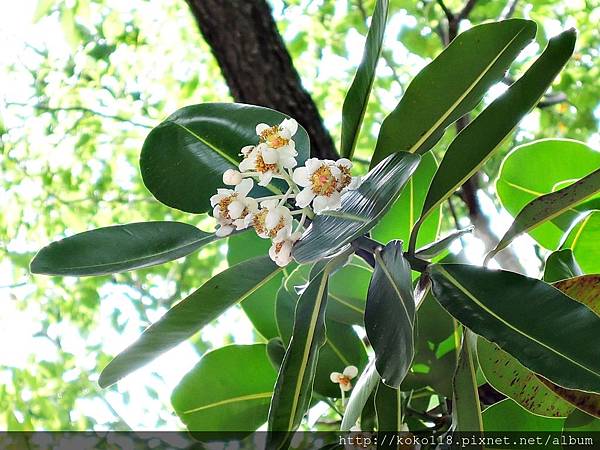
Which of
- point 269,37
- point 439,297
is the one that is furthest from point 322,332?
point 269,37

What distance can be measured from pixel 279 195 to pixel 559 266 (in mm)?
244

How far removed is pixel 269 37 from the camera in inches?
54.1

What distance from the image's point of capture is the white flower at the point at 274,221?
20.8 inches

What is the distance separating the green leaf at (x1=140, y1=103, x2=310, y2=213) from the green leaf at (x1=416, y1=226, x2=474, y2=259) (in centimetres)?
13

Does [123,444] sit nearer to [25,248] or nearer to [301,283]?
[301,283]

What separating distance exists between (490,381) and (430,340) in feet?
0.35

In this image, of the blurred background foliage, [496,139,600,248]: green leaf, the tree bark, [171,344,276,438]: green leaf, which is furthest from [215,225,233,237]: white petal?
the blurred background foliage

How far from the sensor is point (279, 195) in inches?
23.1

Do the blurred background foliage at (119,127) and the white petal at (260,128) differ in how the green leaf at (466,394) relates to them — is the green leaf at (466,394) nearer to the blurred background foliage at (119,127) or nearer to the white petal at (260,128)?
the white petal at (260,128)

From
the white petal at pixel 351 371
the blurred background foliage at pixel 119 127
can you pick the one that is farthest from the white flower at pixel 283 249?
the blurred background foliage at pixel 119 127

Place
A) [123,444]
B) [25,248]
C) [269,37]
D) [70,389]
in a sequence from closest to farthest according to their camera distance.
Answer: [123,444]
[269,37]
[70,389]
[25,248]

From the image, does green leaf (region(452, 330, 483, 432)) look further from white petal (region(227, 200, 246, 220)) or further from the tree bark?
the tree bark

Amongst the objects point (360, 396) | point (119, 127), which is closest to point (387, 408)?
point (360, 396)

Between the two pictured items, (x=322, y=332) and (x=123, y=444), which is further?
(x=123, y=444)
